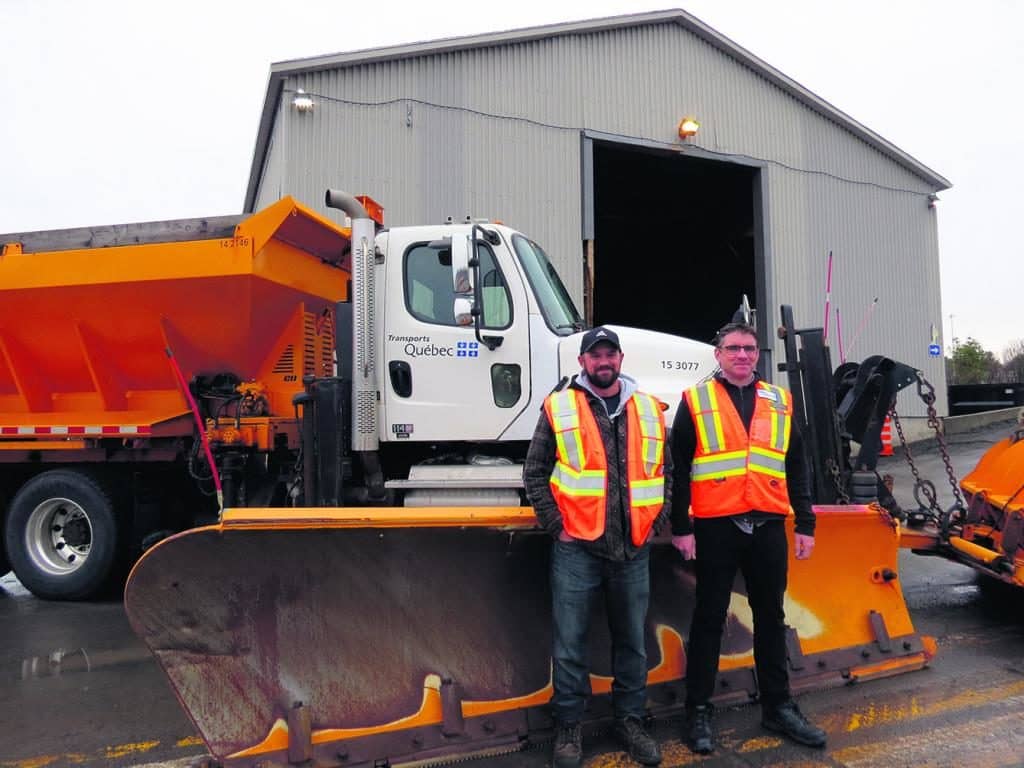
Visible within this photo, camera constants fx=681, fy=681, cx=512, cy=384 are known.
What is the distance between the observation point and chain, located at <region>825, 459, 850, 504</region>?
4.08 metres

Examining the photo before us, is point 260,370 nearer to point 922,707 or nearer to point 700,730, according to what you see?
point 700,730

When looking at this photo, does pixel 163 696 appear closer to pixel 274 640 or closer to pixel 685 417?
pixel 274 640

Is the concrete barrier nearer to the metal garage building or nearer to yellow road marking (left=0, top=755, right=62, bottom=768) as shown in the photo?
the metal garage building

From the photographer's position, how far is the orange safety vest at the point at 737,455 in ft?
9.74

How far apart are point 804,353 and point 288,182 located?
854 centimetres

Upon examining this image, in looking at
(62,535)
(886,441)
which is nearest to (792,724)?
(62,535)

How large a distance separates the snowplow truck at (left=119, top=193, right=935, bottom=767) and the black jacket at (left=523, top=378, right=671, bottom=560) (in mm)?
229

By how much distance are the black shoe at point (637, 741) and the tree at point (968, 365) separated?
44.5 meters

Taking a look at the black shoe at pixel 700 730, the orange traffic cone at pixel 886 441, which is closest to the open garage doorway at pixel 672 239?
the orange traffic cone at pixel 886 441

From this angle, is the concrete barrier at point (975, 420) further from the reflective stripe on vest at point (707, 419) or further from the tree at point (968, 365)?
the tree at point (968, 365)

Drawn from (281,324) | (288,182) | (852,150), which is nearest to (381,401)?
(281,324)

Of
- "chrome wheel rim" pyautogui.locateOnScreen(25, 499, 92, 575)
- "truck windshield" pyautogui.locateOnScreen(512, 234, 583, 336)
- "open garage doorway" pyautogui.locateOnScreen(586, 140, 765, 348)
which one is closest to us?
"truck windshield" pyautogui.locateOnScreen(512, 234, 583, 336)

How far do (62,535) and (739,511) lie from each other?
223 inches

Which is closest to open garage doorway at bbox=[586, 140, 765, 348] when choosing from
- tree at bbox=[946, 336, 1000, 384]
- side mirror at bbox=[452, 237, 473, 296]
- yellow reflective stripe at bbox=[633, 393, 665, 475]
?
side mirror at bbox=[452, 237, 473, 296]
